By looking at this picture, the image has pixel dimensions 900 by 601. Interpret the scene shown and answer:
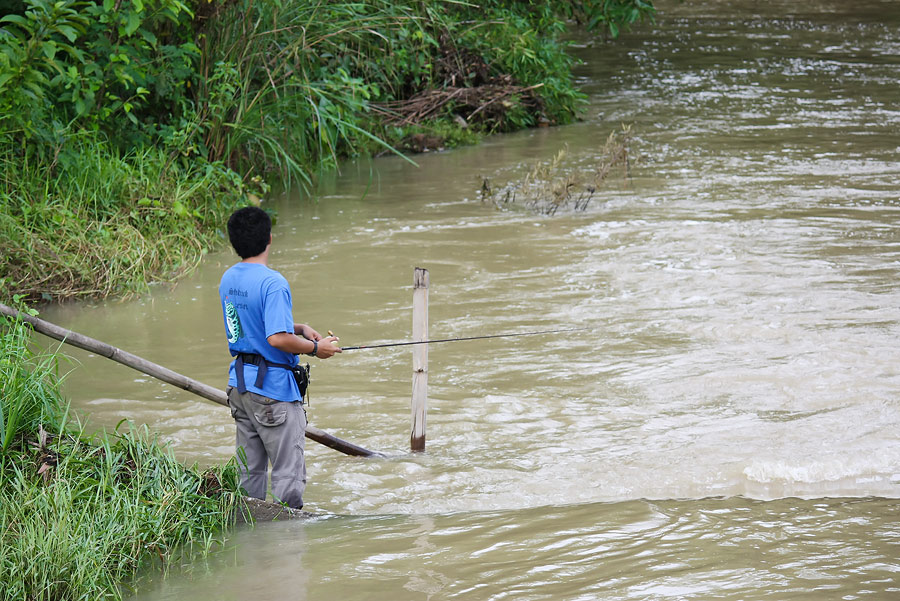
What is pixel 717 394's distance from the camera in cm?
654

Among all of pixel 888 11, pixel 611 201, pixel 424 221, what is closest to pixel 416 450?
pixel 424 221

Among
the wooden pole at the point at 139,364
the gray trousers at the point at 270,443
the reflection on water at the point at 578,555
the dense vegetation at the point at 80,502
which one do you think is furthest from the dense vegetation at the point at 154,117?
the reflection on water at the point at 578,555

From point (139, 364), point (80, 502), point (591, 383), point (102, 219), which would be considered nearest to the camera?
point (80, 502)

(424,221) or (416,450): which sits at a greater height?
(424,221)

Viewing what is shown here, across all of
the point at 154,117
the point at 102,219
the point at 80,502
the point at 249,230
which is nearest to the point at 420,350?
the point at 249,230

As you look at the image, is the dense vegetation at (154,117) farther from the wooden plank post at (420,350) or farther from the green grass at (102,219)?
the wooden plank post at (420,350)

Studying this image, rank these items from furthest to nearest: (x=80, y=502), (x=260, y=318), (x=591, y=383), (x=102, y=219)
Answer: (x=102, y=219) → (x=591, y=383) → (x=260, y=318) → (x=80, y=502)

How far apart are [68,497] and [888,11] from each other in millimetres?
27246

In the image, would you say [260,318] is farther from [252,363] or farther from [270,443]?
[270,443]

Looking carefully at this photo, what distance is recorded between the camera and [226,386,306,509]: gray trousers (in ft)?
15.4

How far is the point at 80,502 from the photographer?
4.45 metres

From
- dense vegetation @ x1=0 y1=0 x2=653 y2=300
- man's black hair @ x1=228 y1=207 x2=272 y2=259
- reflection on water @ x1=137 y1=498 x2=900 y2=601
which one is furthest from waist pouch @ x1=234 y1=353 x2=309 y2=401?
dense vegetation @ x1=0 y1=0 x2=653 y2=300

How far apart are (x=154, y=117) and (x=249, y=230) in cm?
656

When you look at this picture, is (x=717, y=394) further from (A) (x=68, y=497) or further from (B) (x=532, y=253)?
(A) (x=68, y=497)
